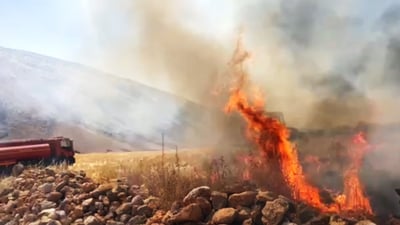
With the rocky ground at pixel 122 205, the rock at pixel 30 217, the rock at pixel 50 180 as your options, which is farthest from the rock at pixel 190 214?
the rock at pixel 50 180

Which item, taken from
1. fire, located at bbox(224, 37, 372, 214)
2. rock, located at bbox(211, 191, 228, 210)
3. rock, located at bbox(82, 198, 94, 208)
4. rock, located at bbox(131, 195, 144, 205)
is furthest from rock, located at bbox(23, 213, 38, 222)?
fire, located at bbox(224, 37, 372, 214)

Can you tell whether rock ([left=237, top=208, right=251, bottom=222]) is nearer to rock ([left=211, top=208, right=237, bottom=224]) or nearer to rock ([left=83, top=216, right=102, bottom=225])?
rock ([left=211, top=208, right=237, bottom=224])

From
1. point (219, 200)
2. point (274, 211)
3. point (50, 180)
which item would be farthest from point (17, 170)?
point (274, 211)

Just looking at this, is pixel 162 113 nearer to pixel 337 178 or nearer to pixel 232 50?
pixel 232 50

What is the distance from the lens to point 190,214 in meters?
4.32

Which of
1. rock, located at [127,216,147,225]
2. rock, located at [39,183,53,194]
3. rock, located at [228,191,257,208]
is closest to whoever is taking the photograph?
rock, located at [228,191,257,208]

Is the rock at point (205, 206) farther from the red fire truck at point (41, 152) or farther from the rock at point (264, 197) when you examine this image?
the red fire truck at point (41, 152)

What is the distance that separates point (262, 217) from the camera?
420 cm

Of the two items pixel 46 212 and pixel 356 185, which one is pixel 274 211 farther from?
pixel 46 212

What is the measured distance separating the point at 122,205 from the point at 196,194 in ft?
2.96

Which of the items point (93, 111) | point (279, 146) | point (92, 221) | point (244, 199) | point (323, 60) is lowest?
point (92, 221)

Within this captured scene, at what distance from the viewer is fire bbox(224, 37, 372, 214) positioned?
4.59 metres

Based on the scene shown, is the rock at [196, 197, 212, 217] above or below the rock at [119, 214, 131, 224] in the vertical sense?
above

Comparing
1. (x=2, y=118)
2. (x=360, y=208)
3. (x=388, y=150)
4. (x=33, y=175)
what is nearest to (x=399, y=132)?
(x=388, y=150)
